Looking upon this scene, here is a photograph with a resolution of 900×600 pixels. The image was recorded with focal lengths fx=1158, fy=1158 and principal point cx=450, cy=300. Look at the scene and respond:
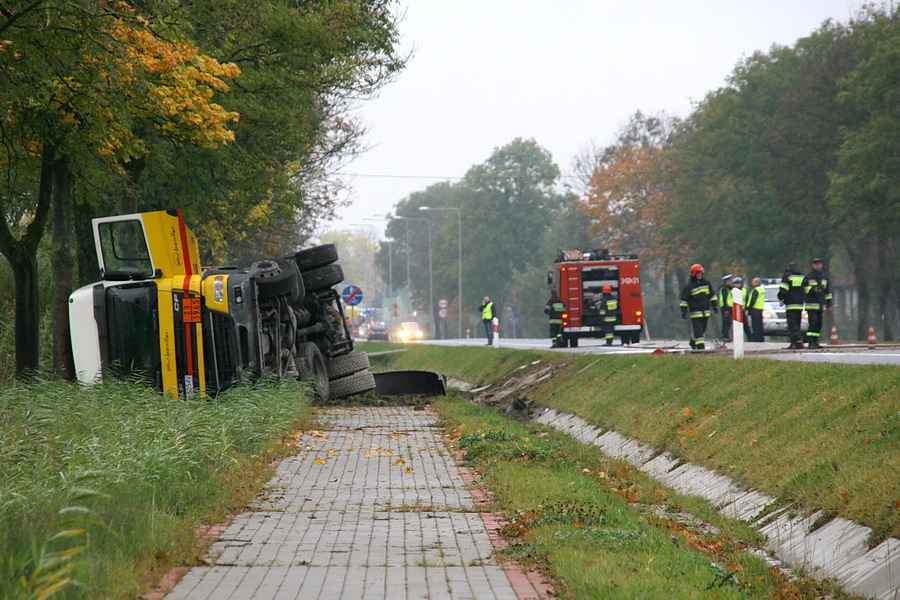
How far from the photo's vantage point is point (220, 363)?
58.1 feet

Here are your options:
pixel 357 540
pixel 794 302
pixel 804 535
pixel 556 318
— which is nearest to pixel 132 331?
pixel 357 540

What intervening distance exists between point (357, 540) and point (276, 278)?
11.8 metres

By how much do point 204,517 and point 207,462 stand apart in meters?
1.59

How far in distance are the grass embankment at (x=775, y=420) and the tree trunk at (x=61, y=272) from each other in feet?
27.1

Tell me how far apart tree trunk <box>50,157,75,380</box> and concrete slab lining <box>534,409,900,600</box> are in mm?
10203

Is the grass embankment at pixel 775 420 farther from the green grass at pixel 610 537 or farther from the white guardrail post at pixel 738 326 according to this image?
the green grass at pixel 610 537

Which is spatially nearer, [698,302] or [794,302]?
[794,302]

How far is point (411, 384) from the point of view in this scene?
81.0 feet

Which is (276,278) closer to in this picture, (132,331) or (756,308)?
(132,331)

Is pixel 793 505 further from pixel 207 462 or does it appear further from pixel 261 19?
pixel 261 19

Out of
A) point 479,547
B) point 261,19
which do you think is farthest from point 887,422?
point 261,19

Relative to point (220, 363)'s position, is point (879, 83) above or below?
above

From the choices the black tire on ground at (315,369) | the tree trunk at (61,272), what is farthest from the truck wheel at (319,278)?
the tree trunk at (61,272)

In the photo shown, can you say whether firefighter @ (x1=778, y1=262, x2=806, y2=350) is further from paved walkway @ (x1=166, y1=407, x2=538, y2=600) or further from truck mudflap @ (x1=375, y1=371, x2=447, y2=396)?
paved walkway @ (x1=166, y1=407, x2=538, y2=600)
